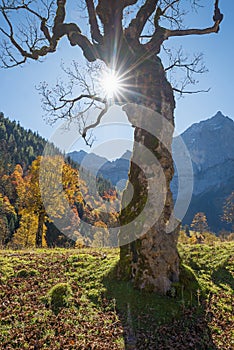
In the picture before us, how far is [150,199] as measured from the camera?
275 inches

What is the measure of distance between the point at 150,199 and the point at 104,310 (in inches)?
106

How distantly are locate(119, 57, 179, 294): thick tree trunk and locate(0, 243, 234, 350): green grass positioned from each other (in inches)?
16.7

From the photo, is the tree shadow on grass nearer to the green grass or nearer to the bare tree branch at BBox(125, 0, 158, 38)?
the green grass

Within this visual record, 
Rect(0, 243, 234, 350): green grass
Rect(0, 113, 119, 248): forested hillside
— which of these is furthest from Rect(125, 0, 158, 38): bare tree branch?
Rect(0, 113, 119, 248): forested hillside

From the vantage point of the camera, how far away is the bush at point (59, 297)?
5.77 meters

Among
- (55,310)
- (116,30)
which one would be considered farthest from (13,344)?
(116,30)

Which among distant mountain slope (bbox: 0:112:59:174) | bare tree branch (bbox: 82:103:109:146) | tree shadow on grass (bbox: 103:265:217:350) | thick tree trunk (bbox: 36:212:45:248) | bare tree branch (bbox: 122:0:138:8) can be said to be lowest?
tree shadow on grass (bbox: 103:265:217:350)

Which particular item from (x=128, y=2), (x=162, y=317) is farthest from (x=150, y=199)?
(x=128, y=2)

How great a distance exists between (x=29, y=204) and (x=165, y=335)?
19327 millimetres

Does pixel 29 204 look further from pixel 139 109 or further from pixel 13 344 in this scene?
pixel 13 344

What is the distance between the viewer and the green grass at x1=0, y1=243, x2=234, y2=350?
482 centimetres

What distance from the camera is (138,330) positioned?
5.27m

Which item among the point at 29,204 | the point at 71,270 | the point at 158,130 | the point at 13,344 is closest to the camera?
the point at 13,344

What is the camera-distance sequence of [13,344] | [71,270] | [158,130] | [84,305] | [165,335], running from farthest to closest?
[71,270]
[158,130]
[84,305]
[165,335]
[13,344]
